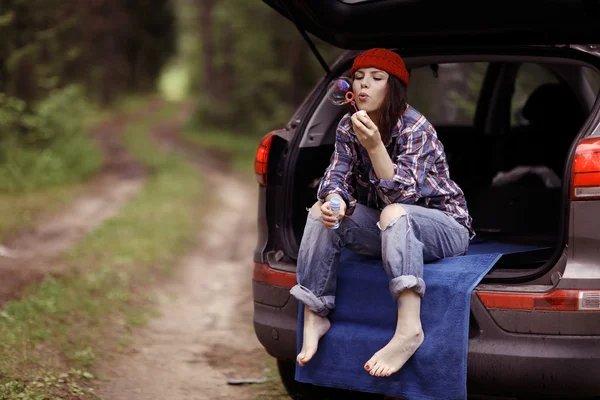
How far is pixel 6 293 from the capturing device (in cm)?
606

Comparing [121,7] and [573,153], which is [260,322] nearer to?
[573,153]

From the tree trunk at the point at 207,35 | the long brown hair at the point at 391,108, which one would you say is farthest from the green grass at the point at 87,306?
the tree trunk at the point at 207,35

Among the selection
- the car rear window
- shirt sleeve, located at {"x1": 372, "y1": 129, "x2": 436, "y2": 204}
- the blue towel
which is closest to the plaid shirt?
shirt sleeve, located at {"x1": 372, "y1": 129, "x2": 436, "y2": 204}

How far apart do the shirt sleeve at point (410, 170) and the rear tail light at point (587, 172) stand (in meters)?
0.65

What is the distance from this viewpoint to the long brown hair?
3.76 meters

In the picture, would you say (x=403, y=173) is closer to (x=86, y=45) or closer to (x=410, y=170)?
(x=410, y=170)

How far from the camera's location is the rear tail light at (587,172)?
332 cm

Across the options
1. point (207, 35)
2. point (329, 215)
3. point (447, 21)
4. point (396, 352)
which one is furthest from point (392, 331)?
point (207, 35)

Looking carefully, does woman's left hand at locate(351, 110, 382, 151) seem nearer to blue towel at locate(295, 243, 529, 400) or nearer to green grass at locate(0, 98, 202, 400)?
blue towel at locate(295, 243, 529, 400)

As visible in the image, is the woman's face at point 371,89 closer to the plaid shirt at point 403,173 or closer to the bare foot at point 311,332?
the plaid shirt at point 403,173

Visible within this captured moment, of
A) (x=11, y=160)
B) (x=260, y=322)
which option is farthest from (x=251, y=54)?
(x=260, y=322)

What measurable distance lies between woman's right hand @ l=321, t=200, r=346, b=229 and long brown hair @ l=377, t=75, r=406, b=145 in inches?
14.9

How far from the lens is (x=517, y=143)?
230 inches

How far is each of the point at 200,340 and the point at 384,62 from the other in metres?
2.89
